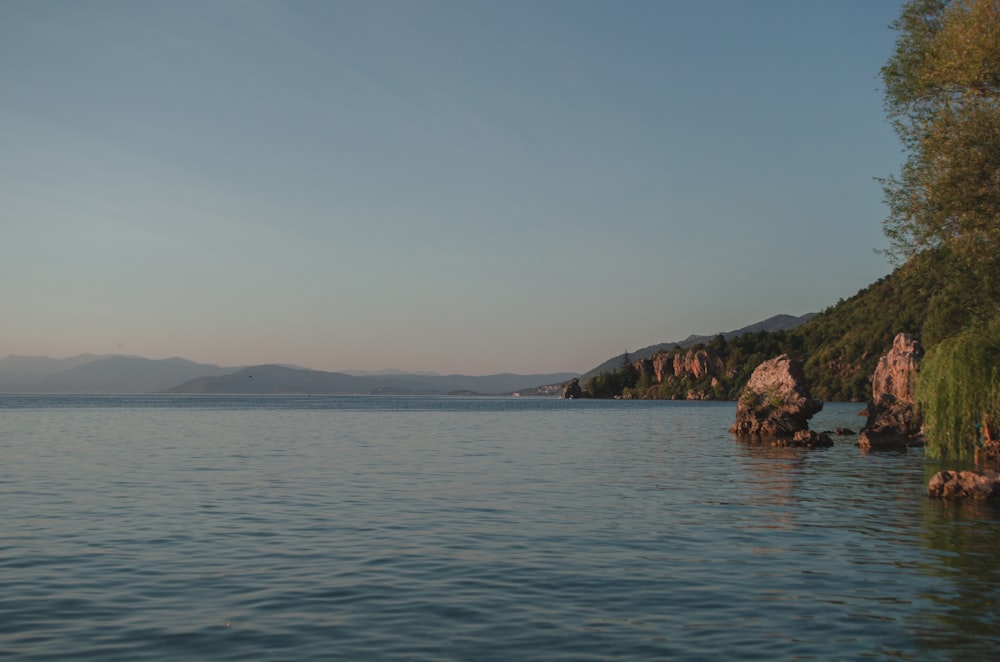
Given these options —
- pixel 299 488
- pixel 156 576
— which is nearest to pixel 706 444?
pixel 299 488

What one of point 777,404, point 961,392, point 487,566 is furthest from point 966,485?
point 777,404

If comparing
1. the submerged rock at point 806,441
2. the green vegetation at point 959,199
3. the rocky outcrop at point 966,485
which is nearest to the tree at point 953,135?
the green vegetation at point 959,199

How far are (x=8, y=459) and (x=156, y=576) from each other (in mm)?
32398

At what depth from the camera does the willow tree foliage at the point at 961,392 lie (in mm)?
32312

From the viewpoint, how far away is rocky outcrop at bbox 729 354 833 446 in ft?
214

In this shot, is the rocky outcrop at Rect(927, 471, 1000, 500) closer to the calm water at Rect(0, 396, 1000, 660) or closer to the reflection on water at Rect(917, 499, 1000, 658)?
the reflection on water at Rect(917, 499, 1000, 658)

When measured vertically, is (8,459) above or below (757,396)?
below

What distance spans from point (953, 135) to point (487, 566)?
26188mm

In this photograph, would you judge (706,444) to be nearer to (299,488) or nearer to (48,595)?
(299,488)

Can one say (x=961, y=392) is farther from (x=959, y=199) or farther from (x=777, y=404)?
(x=777, y=404)

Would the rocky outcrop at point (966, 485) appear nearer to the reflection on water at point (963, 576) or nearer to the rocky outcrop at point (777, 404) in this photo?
the reflection on water at point (963, 576)

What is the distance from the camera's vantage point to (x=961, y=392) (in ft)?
107

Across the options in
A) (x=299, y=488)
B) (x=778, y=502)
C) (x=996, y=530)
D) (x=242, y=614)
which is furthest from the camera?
(x=299, y=488)

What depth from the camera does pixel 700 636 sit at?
1274cm
